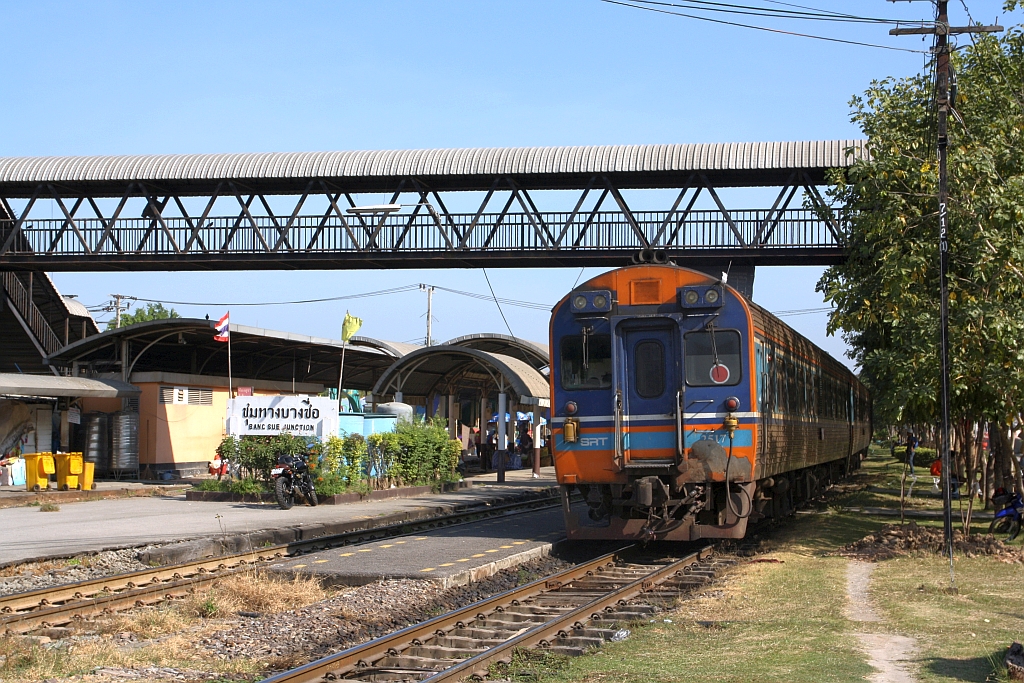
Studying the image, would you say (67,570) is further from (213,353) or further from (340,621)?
(213,353)

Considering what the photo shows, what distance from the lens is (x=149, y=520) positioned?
18.4m

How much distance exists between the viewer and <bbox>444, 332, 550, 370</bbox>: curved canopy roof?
116 ft

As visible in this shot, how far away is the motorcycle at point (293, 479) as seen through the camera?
2133 cm

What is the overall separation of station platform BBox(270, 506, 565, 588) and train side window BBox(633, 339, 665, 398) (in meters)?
2.50

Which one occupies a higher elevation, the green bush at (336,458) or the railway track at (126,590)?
the green bush at (336,458)

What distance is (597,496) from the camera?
1412 centimetres

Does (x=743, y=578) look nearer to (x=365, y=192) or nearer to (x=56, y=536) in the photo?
(x=56, y=536)

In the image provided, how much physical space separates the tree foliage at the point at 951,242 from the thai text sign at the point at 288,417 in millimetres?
10639

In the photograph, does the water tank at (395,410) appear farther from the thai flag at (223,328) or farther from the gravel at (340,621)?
the gravel at (340,621)

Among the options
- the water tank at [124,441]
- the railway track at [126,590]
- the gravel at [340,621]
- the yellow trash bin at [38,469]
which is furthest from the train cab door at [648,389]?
the water tank at [124,441]

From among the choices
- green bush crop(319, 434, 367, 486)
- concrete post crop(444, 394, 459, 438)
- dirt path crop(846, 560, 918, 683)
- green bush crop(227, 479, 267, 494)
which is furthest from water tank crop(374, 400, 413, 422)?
dirt path crop(846, 560, 918, 683)

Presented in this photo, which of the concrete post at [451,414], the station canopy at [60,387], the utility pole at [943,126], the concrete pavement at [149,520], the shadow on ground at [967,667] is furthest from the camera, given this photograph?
the concrete post at [451,414]

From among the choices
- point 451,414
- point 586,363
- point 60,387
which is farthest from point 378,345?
point 586,363

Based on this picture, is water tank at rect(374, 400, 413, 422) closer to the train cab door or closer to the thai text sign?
the thai text sign
